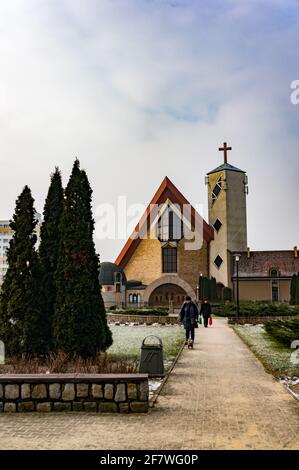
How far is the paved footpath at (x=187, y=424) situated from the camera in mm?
5359

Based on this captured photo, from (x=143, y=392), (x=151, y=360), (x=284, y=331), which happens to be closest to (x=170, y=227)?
(x=284, y=331)

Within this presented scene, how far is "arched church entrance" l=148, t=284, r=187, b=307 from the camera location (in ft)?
138

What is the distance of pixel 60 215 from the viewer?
12266 millimetres

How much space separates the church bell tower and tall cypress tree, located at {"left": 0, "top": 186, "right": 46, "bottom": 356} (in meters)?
32.0

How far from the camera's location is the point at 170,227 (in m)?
43.4

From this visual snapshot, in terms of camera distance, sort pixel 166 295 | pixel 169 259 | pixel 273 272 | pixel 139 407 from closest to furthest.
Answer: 1. pixel 139 407
2. pixel 273 272
3. pixel 166 295
4. pixel 169 259

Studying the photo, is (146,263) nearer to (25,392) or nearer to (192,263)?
(192,263)

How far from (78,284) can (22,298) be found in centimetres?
132

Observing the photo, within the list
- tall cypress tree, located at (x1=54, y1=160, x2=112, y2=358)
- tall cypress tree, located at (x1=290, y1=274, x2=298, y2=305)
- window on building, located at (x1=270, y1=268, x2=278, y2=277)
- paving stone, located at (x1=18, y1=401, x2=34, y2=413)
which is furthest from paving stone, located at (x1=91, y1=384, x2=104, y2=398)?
window on building, located at (x1=270, y1=268, x2=278, y2=277)

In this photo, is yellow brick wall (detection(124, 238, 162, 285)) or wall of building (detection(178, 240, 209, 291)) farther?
yellow brick wall (detection(124, 238, 162, 285))

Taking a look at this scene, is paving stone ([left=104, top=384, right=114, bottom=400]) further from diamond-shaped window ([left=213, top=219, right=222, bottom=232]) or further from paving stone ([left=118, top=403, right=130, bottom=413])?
diamond-shaped window ([left=213, top=219, right=222, bottom=232])

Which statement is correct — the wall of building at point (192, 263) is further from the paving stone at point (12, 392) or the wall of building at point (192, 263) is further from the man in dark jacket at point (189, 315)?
the paving stone at point (12, 392)

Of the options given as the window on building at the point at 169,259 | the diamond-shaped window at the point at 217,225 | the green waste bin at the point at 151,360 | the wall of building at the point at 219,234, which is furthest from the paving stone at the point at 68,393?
the diamond-shaped window at the point at 217,225

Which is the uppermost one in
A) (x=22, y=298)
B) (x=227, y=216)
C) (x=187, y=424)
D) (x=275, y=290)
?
(x=227, y=216)
